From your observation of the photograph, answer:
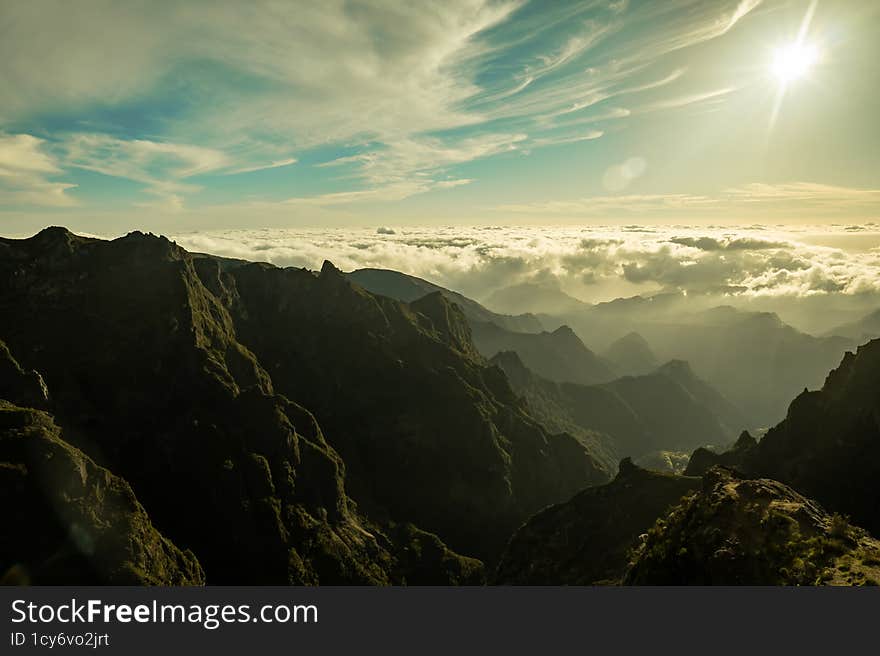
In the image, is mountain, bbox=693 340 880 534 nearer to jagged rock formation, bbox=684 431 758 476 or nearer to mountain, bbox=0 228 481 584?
jagged rock formation, bbox=684 431 758 476

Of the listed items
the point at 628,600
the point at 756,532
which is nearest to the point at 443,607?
the point at 628,600

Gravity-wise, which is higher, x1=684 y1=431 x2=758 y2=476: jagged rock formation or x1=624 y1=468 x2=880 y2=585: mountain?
x1=624 y1=468 x2=880 y2=585: mountain

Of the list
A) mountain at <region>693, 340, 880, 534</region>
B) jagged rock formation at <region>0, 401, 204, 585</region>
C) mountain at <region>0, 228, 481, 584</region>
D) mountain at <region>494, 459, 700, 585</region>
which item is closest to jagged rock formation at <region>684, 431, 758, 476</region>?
mountain at <region>693, 340, 880, 534</region>

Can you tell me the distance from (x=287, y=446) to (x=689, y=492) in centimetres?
15209

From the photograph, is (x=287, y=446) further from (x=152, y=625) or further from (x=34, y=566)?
(x=152, y=625)

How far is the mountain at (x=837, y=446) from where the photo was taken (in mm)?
109562

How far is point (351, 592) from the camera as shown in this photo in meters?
34.6

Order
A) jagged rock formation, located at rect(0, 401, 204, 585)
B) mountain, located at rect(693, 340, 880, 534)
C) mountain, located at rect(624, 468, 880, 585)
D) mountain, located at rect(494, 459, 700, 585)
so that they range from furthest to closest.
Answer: mountain, located at rect(693, 340, 880, 534)
jagged rock formation, located at rect(0, 401, 204, 585)
mountain, located at rect(494, 459, 700, 585)
mountain, located at rect(624, 468, 880, 585)

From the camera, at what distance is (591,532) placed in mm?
108188

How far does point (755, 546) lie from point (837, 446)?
110 metres

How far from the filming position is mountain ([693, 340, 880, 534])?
109562 millimetres

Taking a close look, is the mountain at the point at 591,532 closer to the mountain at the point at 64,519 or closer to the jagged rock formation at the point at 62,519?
the mountain at the point at 64,519

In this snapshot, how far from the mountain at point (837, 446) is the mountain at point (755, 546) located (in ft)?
219

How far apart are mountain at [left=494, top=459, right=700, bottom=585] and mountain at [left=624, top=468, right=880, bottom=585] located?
110 feet
